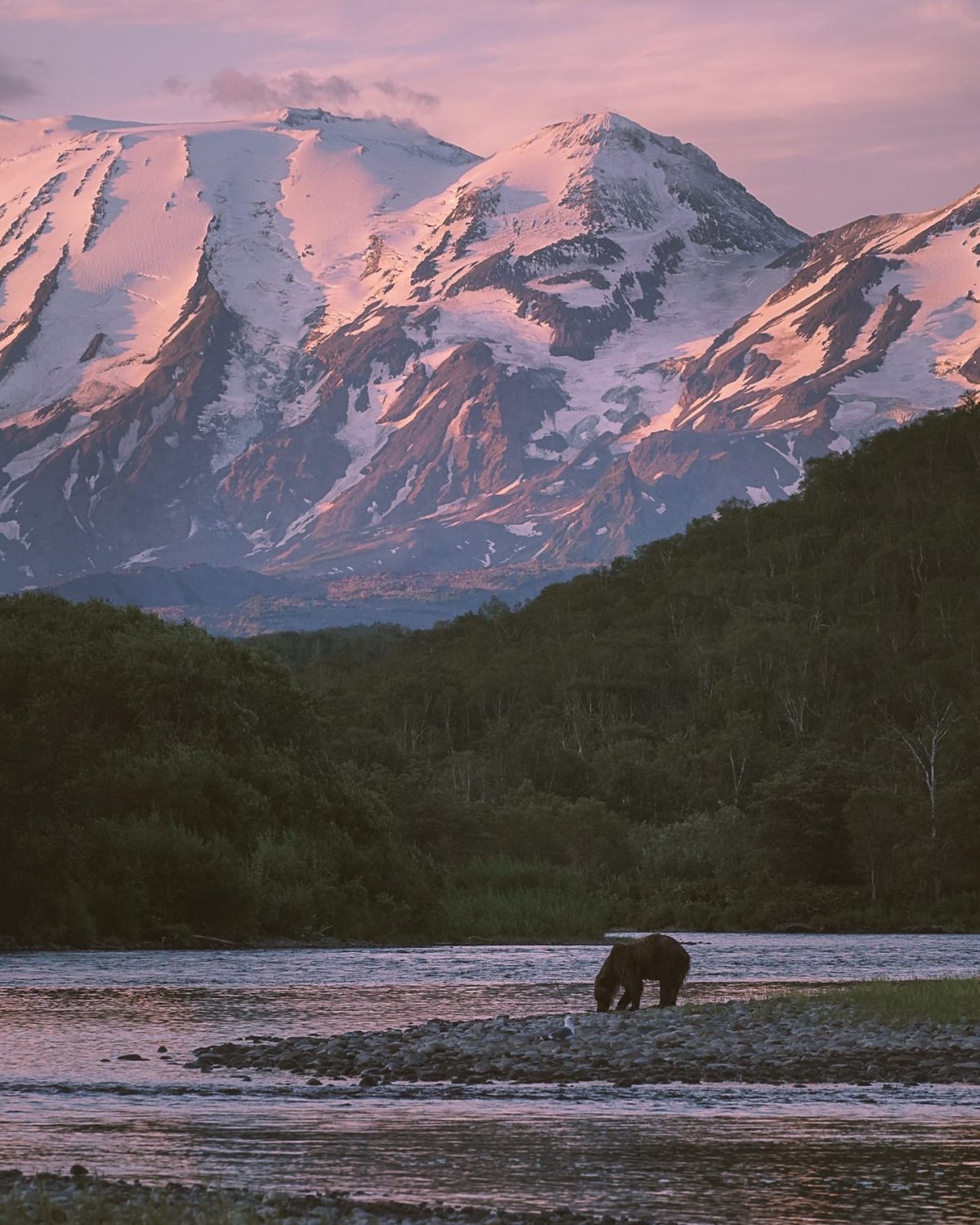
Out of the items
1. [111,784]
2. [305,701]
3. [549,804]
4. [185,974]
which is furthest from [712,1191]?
[549,804]

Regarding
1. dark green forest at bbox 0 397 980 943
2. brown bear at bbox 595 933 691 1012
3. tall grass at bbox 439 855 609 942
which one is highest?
dark green forest at bbox 0 397 980 943

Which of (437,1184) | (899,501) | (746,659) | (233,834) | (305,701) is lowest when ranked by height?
(437,1184)

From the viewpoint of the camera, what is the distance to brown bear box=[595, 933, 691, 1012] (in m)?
35.8

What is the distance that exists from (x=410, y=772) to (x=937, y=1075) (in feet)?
206

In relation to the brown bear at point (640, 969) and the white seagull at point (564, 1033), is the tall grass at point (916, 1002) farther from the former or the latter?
the white seagull at point (564, 1033)

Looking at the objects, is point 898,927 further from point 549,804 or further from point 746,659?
point 746,659

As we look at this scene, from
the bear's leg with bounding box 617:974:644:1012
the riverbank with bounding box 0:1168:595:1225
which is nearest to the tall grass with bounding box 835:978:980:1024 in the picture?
the bear's leg with bounding box 617:974:644:1012

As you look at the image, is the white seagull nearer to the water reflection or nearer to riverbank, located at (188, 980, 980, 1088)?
riverbank, located at (188, 980, 980, 1088)

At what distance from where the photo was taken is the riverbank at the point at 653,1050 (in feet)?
95.7

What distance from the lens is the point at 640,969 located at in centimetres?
3612

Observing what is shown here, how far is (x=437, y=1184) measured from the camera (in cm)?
2103

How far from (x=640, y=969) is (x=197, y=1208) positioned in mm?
18511

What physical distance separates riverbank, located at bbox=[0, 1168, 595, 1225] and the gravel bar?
910 cm

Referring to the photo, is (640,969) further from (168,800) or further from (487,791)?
(487,791)
